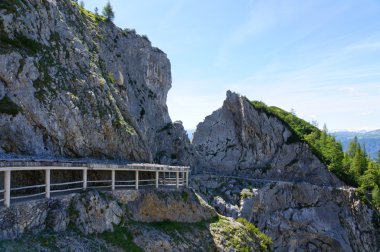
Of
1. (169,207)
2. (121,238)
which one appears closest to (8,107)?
(121,238)

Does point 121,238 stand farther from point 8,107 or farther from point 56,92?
point 56,92

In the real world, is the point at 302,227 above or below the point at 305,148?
below

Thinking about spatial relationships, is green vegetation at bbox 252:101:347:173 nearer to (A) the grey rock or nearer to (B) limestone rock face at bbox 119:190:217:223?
(B) limestone rock face at bbox 119:190:217:223

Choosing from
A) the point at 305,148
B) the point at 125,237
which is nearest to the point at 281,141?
the point at 305,148

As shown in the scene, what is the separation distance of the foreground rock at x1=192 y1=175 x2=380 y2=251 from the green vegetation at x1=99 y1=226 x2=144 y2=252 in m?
40.0

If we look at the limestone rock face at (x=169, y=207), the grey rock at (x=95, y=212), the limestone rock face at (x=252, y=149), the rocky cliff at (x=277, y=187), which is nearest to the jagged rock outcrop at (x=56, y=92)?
the grey rock at (x=95, y=212)

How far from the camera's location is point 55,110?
34.2m

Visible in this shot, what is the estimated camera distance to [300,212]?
68.6 metres

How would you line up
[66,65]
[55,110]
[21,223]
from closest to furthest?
[21,223] < [55,110] < [66,65]

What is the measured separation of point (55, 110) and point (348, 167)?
81.0m

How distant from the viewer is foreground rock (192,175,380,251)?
6606cm

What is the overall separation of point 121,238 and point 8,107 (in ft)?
48.5

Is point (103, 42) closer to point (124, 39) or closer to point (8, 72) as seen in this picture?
point (124, 39)

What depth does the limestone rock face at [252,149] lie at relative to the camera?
83062 millimetres
